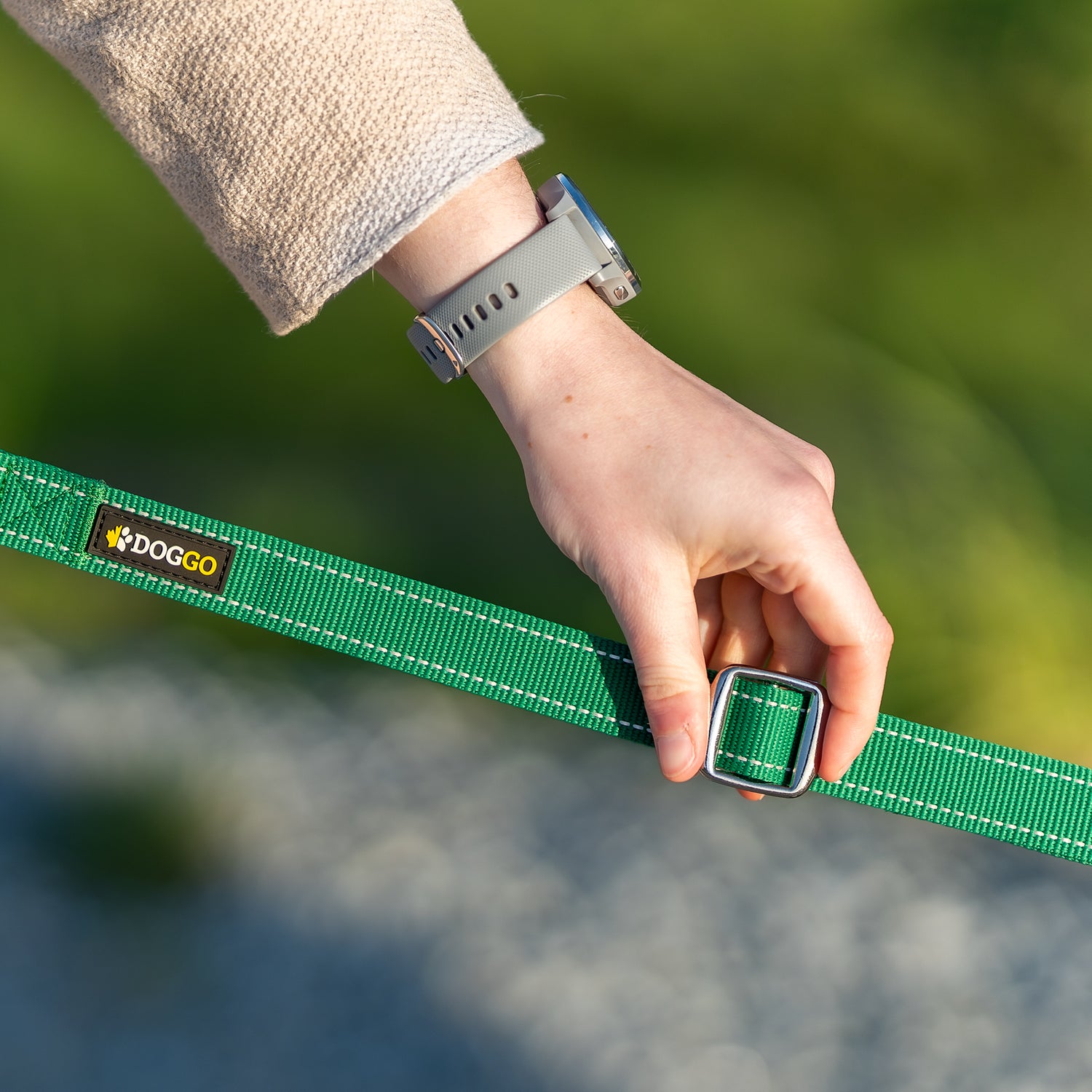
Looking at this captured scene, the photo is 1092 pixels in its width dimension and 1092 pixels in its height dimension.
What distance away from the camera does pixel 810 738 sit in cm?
91

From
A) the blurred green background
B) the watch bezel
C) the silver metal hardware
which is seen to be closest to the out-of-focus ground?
the blurred green background

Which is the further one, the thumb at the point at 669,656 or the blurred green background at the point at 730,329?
the blurred green background at the point at 730,329

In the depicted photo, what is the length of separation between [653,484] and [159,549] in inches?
21.4

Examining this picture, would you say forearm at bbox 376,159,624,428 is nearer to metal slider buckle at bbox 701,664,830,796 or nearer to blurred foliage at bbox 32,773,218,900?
metal slider buckle at bbox 701,664,830,796

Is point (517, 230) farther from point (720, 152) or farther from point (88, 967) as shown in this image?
point (88, 967)

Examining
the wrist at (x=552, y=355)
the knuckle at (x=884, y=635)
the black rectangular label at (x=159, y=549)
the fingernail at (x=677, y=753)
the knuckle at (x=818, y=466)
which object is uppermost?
the wrist at (x=552, y=355)

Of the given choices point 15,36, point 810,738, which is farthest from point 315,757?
point 15,36

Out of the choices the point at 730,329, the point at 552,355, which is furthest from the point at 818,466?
the point at 730,329

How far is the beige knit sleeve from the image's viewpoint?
0.77 metres

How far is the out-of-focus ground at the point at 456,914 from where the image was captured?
1.03 m

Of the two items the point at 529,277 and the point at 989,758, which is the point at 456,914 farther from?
the point at 529,277

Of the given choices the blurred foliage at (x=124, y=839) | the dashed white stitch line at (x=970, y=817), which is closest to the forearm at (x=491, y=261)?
the dashed white stitch line at (x=970, y=817)

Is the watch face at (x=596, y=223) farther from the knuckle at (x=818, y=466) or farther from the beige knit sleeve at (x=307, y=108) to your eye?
the knuckle at (x=818, y=466)

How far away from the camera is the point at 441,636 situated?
1016 mm
